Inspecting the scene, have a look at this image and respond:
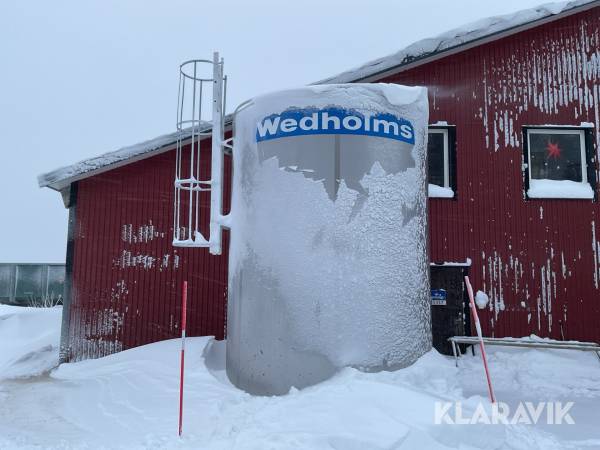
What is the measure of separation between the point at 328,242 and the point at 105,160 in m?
5.40

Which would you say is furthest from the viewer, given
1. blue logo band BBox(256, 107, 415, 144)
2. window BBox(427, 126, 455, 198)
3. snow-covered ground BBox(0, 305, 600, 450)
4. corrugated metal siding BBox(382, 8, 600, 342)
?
window BBox(427, 126, 455, 198)

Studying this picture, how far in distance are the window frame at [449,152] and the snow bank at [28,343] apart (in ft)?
27.1

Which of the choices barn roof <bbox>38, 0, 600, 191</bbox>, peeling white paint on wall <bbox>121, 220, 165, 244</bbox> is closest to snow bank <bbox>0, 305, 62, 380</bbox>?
peeling white paint on wall <bbox>121, 220, 165, 244</bbox>

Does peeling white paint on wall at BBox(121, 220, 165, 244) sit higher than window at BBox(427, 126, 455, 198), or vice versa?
window at BBox(427, 126, 455, 198)

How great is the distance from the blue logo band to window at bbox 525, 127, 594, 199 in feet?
14.5

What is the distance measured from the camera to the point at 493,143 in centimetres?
951

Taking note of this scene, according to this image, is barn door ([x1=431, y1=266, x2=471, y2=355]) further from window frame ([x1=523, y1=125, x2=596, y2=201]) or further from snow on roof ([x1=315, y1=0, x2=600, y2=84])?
snow on roof ([x1=315, y1=0, x2=600, y2=84])

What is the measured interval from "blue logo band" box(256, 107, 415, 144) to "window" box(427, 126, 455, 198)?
3374 millimetres

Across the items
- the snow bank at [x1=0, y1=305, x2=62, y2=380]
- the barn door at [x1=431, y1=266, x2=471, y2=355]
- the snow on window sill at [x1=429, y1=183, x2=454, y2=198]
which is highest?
the snow on window sill at [x1=429, y1=183, x2=454, y2=198]

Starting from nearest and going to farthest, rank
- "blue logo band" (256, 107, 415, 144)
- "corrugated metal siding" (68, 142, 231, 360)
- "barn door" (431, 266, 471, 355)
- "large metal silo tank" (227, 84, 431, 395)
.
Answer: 1. "large metal silo tank" (227, 84, 431, 395)
2. "blue logo band" (256, 107, 415, 144)
3. "barn door" (431, 266, 471, 355)
4. "corrugated metal siding" (68, 142, 231, 360)

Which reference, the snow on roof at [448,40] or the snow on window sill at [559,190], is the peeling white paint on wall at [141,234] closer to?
the snow on roof at [448,40]

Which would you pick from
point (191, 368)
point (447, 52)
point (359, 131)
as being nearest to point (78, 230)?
point (191, 368)

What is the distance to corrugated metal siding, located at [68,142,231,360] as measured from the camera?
9.41m

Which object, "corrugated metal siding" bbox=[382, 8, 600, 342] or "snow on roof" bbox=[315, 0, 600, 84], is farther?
"snow on roof" bbox=[315, 0, 600, 84]
